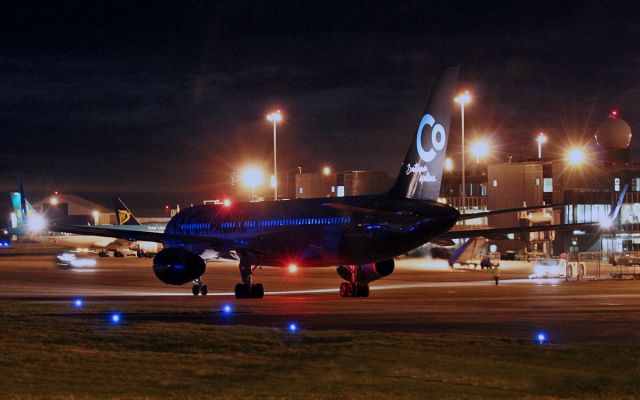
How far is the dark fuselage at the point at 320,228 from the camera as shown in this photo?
36.6m

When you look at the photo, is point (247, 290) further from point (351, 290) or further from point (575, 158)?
point (575, 158)

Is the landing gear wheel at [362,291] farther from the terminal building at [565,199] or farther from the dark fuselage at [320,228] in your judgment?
the terminal building at [565,199]

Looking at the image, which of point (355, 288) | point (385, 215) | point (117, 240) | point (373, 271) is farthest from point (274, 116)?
point (117, 240)

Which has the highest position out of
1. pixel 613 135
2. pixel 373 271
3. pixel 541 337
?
pixel 613 135

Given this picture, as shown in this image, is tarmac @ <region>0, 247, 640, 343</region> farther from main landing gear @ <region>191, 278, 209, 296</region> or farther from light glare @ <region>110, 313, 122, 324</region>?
main landing gear @ <region>191, 278, 209, 296</region>

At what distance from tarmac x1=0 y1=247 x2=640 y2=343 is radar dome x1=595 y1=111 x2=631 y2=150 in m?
55.6

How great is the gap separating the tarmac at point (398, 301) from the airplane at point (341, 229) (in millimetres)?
1365

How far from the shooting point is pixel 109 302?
3875 cm

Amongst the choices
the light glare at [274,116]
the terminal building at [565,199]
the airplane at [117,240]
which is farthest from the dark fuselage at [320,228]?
the terminal building at [565,199]

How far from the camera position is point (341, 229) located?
39.7m

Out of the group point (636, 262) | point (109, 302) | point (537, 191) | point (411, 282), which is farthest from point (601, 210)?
point (109, 302)

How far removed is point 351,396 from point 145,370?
454cm

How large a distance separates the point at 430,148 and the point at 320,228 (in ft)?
20.8

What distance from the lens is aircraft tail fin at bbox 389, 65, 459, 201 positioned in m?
37.1
